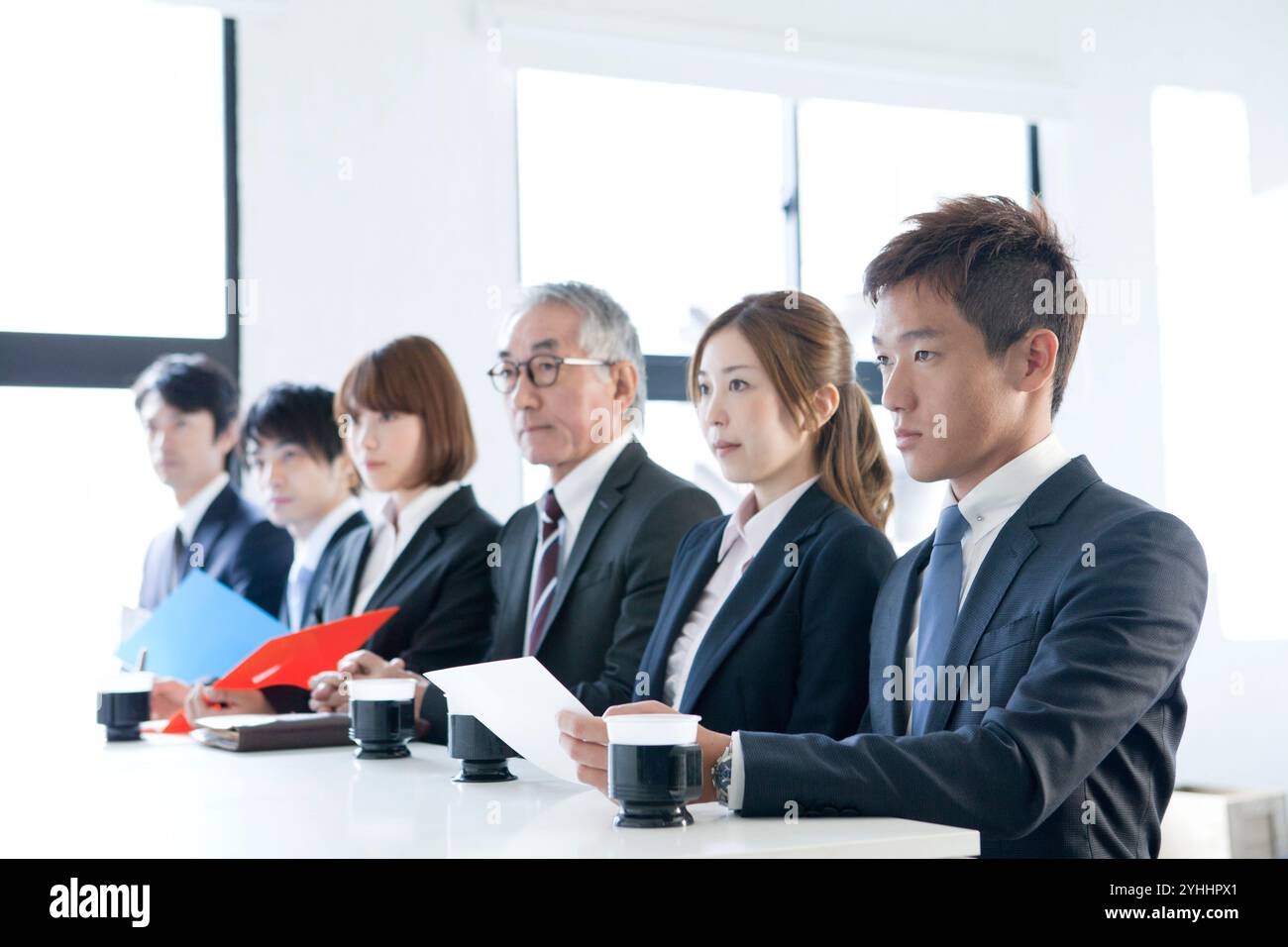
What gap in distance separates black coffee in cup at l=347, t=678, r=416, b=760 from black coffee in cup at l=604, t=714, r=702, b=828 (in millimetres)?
813

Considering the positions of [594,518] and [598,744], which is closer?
[598,744]

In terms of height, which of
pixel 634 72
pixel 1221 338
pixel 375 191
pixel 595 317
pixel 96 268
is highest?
pixel 634 72

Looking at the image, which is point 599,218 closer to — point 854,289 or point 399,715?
point 854,289

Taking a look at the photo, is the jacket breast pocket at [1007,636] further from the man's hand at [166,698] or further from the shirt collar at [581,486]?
the man's hand at [166,698]

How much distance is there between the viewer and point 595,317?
2904mm

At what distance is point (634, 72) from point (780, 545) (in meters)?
3.63

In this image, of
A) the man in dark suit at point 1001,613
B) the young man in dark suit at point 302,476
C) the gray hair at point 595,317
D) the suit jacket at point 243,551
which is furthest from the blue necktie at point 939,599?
the suit jacket at point 243,551

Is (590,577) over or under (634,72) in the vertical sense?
under

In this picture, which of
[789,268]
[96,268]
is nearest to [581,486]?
[96,268]

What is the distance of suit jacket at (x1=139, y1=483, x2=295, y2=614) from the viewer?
3.83 meters

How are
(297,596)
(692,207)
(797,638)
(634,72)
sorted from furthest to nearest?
(692,207)
(634,72)
(297,596)
(797,638)

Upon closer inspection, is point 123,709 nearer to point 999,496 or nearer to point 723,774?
point 723,774

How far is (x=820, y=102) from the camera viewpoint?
19.1ft
